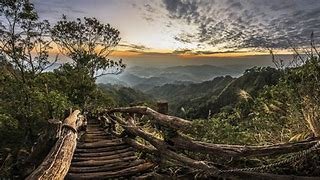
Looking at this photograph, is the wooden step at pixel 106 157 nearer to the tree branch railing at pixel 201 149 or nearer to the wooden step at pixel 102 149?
the tree branch railing at pixel 201 149

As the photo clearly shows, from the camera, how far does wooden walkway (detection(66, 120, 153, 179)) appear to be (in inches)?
185

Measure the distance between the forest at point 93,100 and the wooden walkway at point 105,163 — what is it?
58 centimetres

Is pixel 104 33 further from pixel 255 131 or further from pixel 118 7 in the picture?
pixel 255 131

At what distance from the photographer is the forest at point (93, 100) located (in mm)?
4383

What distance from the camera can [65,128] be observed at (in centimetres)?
602

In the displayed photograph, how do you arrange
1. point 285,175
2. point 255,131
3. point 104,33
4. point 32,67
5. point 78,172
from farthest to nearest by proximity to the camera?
point 104,33 < point 32,67 < point 255,131 < point 78,172 < point 285,175

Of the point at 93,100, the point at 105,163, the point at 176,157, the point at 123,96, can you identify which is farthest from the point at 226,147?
the point at 123,96

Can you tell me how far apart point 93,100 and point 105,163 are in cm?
2310

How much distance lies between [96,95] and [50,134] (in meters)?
23.3

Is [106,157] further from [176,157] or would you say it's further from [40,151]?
[176,157]

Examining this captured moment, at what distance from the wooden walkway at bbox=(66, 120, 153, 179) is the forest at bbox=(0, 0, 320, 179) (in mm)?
581

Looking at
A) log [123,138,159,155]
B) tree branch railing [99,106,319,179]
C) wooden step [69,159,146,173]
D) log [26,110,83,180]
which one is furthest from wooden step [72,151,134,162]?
log [26,110,83,180]

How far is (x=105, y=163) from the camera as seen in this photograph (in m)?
5.36

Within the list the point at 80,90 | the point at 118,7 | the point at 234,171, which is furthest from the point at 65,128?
the point at 80,90
